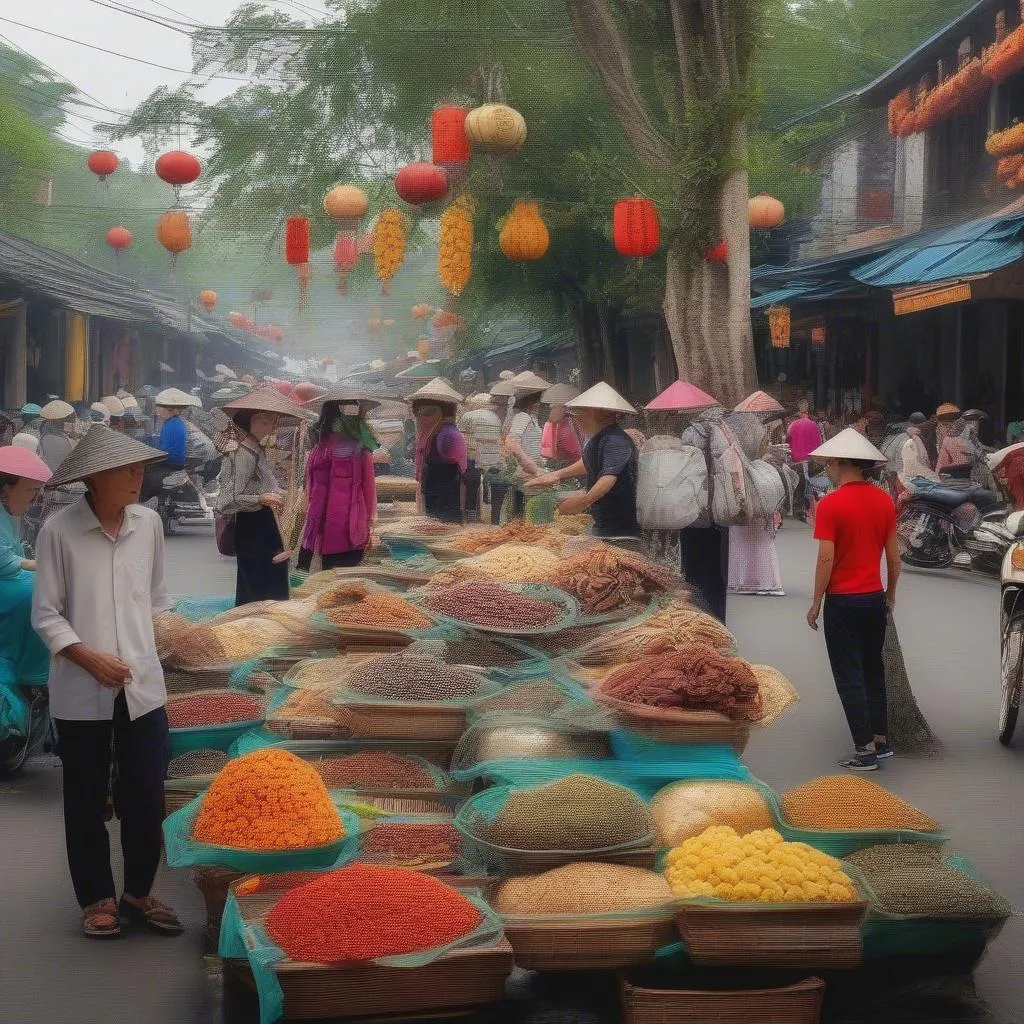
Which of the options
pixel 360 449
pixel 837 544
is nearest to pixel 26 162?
pixel 360 449

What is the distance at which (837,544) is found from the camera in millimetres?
8586

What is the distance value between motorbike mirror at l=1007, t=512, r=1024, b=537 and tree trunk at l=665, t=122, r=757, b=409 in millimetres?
5775

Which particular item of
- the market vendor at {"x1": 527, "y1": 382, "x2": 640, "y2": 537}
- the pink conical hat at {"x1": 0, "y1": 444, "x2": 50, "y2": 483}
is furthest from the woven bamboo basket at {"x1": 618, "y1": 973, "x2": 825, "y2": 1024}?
the market vendor at {"x1": 527, "y1": 382, "x2": 640, "y2": 537}

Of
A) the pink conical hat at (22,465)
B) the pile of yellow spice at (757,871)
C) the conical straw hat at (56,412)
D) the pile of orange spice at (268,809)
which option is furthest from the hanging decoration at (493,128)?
the pile of yellow spice at (757,871)

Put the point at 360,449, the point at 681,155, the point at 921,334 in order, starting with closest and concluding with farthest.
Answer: the point at 360,449
the point at 681,155
the point at 921,334

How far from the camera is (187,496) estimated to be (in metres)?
23.7

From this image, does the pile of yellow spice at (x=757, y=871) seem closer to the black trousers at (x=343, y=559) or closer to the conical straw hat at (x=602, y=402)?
the conical straw hat at (x=602, y=402)

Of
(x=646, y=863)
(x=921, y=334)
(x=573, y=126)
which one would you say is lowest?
(x=646, y=863)

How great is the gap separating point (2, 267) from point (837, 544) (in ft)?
61.8

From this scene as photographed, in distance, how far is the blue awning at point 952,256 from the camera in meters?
17.4

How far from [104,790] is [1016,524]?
604cm

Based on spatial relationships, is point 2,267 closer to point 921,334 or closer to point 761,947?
point 921,334

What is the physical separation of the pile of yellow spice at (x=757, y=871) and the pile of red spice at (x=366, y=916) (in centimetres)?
77

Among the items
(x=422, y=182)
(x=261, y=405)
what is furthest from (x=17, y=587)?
(x=422, y=182)
